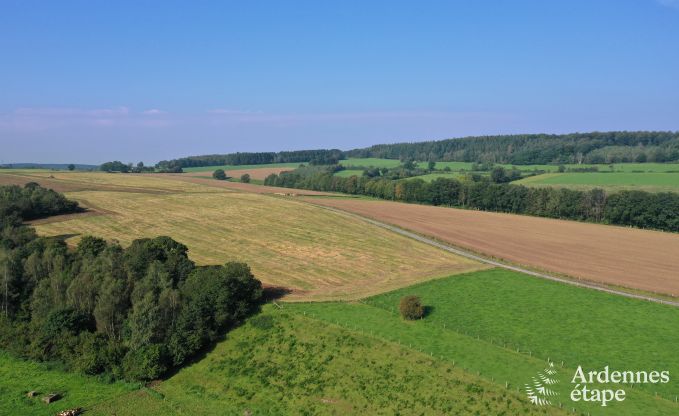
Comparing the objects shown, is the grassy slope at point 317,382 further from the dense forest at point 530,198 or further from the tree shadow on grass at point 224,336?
the dense forest at point 530,198

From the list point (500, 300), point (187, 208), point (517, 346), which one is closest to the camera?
point (517, 346)

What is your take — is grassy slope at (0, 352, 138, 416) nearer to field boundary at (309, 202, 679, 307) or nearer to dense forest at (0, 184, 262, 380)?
dense forest at (0, 184, 262, 380)

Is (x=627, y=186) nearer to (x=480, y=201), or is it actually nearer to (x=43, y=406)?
(x=480, y=201)

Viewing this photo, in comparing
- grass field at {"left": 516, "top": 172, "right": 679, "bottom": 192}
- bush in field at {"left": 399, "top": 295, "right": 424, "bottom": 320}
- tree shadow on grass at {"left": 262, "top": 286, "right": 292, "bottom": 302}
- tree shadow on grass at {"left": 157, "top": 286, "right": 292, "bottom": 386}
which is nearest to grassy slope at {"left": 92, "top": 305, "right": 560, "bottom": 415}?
tree shadow on grass at {"left": 157, "top": 286, "right": 292, "bottom": 386}

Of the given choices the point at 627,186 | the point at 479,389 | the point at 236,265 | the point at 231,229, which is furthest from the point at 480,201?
the point at 479,389

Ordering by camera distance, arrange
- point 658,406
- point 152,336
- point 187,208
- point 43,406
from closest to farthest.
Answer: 1. point 658,406
2. point 43,406
3. point 152,336
4. point 187,208

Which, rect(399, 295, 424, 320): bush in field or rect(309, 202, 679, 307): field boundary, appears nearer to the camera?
rect(399, 295, 424, 320): bush in field

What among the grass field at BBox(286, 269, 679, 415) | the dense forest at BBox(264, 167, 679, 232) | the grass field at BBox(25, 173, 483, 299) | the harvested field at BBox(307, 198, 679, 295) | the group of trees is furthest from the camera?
the dense forest at BBox(264, 167, 679, 232)
